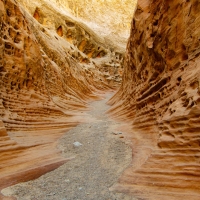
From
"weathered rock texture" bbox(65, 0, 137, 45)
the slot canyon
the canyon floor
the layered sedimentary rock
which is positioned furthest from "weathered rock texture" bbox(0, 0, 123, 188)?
"weathered rock texture" bbox(65, 0, 137, 45)

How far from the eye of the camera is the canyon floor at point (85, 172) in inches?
144

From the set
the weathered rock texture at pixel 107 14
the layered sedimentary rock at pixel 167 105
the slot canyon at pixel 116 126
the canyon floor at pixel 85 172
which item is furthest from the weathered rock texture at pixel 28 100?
the weathered rock texture at pixel 107 14

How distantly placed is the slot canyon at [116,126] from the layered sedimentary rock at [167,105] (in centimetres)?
2

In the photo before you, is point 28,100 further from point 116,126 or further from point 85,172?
point 85,172

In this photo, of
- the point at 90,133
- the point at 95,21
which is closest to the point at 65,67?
the point at 90,133

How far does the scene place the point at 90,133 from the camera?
7184mm

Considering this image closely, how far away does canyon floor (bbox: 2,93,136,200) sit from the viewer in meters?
3.67

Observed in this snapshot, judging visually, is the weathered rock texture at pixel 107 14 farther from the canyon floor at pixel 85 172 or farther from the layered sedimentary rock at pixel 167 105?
the canyon floor at pixel 85 172

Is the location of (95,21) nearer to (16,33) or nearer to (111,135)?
(16,33)

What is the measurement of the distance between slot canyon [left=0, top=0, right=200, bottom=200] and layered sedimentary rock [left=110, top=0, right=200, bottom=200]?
19mm

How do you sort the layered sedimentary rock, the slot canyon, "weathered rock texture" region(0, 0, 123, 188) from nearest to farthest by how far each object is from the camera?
the layered sedimentary rock < the slot canyon < "weathered rock texture" region(0, 0, 123, 188)

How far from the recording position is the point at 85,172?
14.8 feet

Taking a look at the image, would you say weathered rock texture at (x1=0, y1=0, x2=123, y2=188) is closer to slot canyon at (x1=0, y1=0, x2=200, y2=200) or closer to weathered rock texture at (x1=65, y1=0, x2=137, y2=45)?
slot canyon at (x1=0, y1=0, x2=200, y2=200)

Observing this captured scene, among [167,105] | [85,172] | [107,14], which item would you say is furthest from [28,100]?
[107,14]
